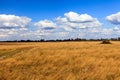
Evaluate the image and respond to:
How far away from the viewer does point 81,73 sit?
1716 cm

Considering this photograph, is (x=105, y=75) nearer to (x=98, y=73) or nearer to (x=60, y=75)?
(x=98, y=73)

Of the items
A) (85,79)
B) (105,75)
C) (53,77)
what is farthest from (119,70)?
(53,77)

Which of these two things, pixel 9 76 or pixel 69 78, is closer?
pixel 69 78

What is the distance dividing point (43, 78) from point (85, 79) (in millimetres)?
2533

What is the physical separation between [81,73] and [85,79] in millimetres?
1711

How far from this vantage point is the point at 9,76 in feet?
54.9

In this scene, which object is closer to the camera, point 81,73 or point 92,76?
point 92,76

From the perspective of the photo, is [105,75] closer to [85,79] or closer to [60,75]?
[85,79]

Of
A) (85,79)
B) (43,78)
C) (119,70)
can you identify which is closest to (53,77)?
(43,78)

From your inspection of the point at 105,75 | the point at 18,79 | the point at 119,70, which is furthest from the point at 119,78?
the point at 18,79

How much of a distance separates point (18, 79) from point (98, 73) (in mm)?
5056

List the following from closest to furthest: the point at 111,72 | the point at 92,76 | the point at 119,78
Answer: the point at 119,78
the point at 92,76
the point at 111,72

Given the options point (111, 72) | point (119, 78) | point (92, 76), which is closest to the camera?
point (119, 78)

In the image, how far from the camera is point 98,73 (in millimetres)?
16859
